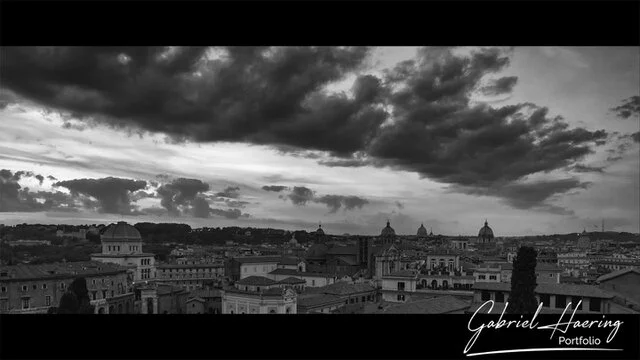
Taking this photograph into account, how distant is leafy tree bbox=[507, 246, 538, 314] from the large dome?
52.0 feet

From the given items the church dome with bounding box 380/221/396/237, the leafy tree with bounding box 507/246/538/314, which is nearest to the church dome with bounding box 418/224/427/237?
the church dome with bounding box 380/221/396/237

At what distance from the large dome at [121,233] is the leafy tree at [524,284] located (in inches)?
624

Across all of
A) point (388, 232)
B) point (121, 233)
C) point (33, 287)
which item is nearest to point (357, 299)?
point (33, 287)

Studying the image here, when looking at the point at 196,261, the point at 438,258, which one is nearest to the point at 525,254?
the point at 438,258

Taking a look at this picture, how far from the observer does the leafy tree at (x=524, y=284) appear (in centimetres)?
885

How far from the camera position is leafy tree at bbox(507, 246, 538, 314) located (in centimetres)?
885

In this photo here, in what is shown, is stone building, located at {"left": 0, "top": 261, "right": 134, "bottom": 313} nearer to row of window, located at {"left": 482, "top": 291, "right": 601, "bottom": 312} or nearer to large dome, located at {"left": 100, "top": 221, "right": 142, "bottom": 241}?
large dome, located at {"left": 100, "top": 221, "right": 142, "bottom": 241}

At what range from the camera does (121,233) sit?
814 inches

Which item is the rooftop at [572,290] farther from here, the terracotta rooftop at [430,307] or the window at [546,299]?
the terracotta rooftop at [430,307]

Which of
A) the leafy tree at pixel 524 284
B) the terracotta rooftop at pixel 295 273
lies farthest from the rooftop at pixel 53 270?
the leafy tree at pixel 524 284
